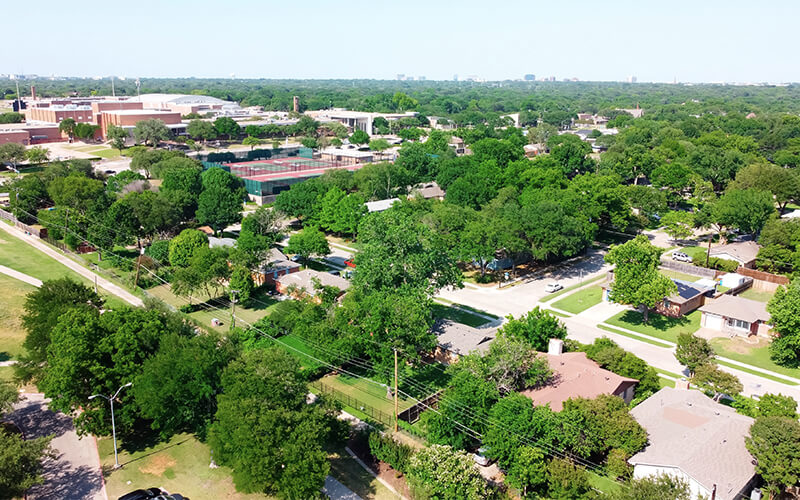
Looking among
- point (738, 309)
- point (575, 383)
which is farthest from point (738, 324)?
point (575, 383)

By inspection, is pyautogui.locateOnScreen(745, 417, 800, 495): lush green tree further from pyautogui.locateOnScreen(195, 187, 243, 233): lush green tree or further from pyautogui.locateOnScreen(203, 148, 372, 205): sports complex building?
pyautogui.locateOnScreen(203, 148, 372, 205): sports complex building

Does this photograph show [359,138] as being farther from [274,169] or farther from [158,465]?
[158,465]

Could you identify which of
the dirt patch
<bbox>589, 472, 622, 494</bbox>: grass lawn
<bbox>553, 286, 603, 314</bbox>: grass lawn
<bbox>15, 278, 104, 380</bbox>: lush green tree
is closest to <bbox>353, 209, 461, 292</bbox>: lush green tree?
<bbox>553, 286, 603, 314</bbox>: grass lawn

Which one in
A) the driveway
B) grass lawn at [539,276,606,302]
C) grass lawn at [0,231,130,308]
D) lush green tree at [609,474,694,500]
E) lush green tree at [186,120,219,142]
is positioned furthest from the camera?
lush green tree at [186,120,219,142]

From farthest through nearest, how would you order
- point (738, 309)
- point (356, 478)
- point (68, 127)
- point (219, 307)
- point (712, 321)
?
point (68, 127)
point (219, 307)
point (712, 321)
point (738, 309)
point (356, 478)

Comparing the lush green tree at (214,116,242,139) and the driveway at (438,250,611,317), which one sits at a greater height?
the lush green tree at (214,116,242,139)

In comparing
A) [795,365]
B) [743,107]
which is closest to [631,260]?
[795,365]

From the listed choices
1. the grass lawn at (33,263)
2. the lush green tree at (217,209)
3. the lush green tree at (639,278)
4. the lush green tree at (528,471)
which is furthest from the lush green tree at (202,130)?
the lush green tree at (528,471)

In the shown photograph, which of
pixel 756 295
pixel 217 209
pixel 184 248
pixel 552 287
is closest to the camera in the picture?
pixel 184 248
